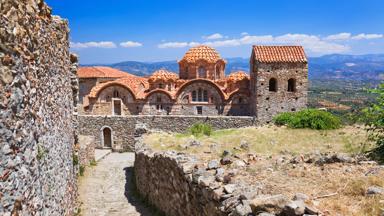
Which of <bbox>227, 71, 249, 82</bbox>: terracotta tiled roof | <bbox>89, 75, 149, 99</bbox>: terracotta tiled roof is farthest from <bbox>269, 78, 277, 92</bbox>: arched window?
<bbox>89, 75, 149, 99</bbox>: terracotta tiled roof

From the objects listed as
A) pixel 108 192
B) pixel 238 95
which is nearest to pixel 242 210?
pixel 108 192

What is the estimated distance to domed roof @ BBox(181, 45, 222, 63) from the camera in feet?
95.8

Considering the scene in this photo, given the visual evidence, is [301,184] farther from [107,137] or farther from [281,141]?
[107,137]

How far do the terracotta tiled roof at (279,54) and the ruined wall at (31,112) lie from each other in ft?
62.2

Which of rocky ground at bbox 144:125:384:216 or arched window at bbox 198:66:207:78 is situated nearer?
rocky ground at bbox 144:125:384:216

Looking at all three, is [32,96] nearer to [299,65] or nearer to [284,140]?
[284,140]

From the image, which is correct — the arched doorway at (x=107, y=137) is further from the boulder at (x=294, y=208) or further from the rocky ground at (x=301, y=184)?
the boulder at (x=294, y=208)

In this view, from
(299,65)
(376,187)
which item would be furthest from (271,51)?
(376,187)

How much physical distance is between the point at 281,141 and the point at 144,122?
10.00 meters

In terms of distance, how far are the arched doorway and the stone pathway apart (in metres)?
6.10

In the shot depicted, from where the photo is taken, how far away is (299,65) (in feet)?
82.1

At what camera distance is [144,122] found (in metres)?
23.2

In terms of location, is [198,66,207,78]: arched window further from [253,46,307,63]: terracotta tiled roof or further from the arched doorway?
the arched doorway

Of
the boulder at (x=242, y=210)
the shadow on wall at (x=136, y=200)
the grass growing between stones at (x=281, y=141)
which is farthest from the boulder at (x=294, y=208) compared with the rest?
the grass growing between stones at (x=281, y=141)
